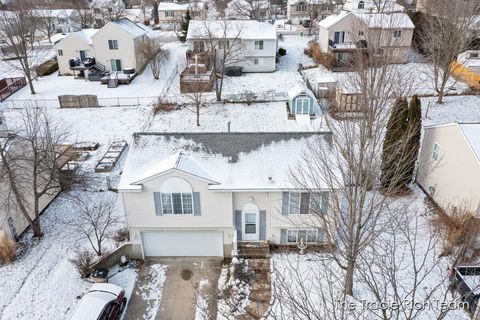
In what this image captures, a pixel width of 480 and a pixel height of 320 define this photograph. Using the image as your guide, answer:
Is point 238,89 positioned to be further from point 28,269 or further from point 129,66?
point 28,269

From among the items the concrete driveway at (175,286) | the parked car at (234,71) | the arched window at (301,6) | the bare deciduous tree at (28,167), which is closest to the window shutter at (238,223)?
the concrete driveway at (175,286)

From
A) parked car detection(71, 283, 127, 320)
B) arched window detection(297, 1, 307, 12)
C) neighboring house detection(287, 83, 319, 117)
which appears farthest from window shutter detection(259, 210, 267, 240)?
arched window detection(297, 1, 307, 12)

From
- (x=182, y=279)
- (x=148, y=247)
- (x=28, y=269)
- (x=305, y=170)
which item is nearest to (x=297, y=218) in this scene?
(x=305, y=170)

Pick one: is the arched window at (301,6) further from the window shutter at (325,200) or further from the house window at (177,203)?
the house window at (177,203)

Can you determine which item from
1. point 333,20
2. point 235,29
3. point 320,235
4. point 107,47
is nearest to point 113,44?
point 107,47

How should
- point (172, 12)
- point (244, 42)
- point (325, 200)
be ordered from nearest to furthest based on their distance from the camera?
point (325, 200), point (244, 42), point (172, 12)

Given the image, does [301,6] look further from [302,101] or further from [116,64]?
[302,101]
